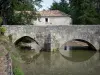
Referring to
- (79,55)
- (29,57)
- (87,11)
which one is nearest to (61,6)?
(87,11)

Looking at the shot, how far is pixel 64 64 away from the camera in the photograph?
22219 mm

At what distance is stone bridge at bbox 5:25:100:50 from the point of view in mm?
29125

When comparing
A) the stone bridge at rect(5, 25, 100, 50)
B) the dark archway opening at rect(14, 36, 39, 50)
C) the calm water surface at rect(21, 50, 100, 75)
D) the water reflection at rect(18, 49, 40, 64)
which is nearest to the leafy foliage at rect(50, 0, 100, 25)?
the stone bridge at rect(5, 25, 100, 50)

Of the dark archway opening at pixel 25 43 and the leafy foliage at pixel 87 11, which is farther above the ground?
the leafy foliage at pixel 87 11

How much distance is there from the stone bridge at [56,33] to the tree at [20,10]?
5032 mm

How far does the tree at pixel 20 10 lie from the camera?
109ft

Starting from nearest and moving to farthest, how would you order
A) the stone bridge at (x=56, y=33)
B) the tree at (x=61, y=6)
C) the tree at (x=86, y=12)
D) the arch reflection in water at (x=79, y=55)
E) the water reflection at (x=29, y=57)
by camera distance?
the water reflection at (x=29, y=57) → the arch reflection in water at (x=79, y=55) → the stone bridge at (x=56, y=33) → the tree at (x=86, y=12) → the tree at (x=61, y=6)

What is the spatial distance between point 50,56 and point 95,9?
17.1 m

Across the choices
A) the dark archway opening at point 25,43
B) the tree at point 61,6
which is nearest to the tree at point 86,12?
the dark archway opening at point 25,43

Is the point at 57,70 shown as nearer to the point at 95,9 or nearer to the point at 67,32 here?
the point at 67,32

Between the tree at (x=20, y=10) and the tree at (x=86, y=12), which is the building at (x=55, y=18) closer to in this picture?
the tree at (x=86, y=12)

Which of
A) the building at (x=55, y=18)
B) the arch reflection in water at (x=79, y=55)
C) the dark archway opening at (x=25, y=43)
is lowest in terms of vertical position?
the arch reflection in water at (x=79, y=55)

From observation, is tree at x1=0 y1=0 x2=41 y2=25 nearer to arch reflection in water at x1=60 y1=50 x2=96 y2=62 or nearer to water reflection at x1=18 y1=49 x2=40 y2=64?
water reflection at x1=18 y1=49 x2=40 y2=64

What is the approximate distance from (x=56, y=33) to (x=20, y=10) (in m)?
7.24
